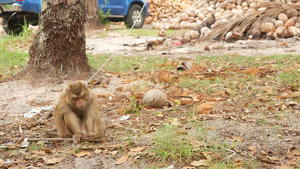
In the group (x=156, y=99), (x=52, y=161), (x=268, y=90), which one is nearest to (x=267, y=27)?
(x=268, y=90)

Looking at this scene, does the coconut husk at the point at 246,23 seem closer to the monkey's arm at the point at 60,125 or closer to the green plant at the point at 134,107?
the green plant at the point at 134,107

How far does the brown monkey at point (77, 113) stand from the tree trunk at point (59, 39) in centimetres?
227

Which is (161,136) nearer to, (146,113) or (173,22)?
(146,113)

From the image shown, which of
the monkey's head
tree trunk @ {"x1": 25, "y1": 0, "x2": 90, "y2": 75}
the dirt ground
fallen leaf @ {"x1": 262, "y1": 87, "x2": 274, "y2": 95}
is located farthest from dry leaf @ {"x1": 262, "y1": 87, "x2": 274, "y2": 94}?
tree trunk @ {"x1": 25, "y1": 0, "x2": 90, "y2": 75}

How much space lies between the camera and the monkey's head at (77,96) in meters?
3.25

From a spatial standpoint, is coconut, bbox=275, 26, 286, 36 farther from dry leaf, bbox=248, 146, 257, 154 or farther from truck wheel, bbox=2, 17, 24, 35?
truck wheel, bbox=2, 17, 24, 35

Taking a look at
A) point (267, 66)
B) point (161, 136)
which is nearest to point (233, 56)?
point (267, 66)

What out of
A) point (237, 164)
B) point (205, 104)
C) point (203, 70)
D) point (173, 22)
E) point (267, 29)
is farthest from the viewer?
point (173, 22)

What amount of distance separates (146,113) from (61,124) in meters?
1.25

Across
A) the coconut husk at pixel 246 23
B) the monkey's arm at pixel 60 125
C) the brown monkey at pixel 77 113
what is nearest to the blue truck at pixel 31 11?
the coconut husk at pixel 246 23

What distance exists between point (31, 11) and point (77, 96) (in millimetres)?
9714

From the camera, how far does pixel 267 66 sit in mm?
6469

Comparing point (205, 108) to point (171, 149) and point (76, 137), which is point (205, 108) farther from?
point (76, 137)

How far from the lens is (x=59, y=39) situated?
214 inches
